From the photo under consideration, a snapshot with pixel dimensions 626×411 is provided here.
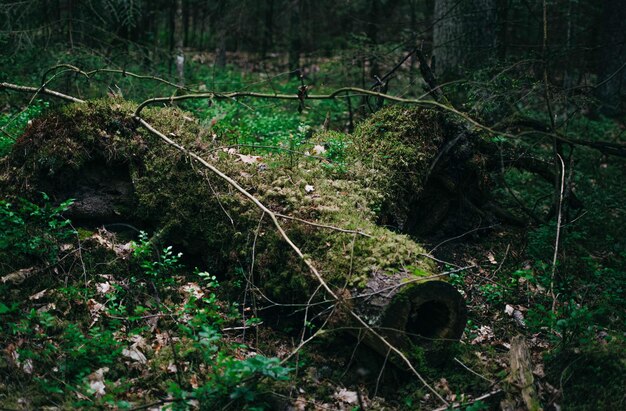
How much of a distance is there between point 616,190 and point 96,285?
749 cm

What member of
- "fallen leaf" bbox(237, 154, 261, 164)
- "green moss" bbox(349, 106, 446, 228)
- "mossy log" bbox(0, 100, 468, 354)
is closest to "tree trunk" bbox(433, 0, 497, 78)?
"green moss" bbox(349, 106, 446, 228)

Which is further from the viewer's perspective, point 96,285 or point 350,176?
point 350,176

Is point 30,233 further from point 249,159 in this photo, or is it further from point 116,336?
point 249,159

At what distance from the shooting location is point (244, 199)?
15.9 feet

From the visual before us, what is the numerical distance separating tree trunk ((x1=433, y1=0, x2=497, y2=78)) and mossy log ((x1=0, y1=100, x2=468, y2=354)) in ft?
11.4

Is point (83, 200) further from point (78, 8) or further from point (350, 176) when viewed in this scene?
point (78, 8)

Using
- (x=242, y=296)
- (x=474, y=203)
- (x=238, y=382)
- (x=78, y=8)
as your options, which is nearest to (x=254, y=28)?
(x=78, y=8)

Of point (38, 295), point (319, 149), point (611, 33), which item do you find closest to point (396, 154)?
point (319, 149)

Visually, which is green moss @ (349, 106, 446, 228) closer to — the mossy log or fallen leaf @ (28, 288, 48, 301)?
the mossy log

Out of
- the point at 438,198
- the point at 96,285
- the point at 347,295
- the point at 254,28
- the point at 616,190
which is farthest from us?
the point at 254,28

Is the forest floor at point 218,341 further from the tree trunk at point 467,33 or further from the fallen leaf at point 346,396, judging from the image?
the tree trunk at point 467,33

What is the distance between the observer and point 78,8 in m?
9.30

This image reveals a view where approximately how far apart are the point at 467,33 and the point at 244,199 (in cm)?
545

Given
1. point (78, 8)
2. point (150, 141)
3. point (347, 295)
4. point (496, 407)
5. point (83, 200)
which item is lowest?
point (496, 407)
